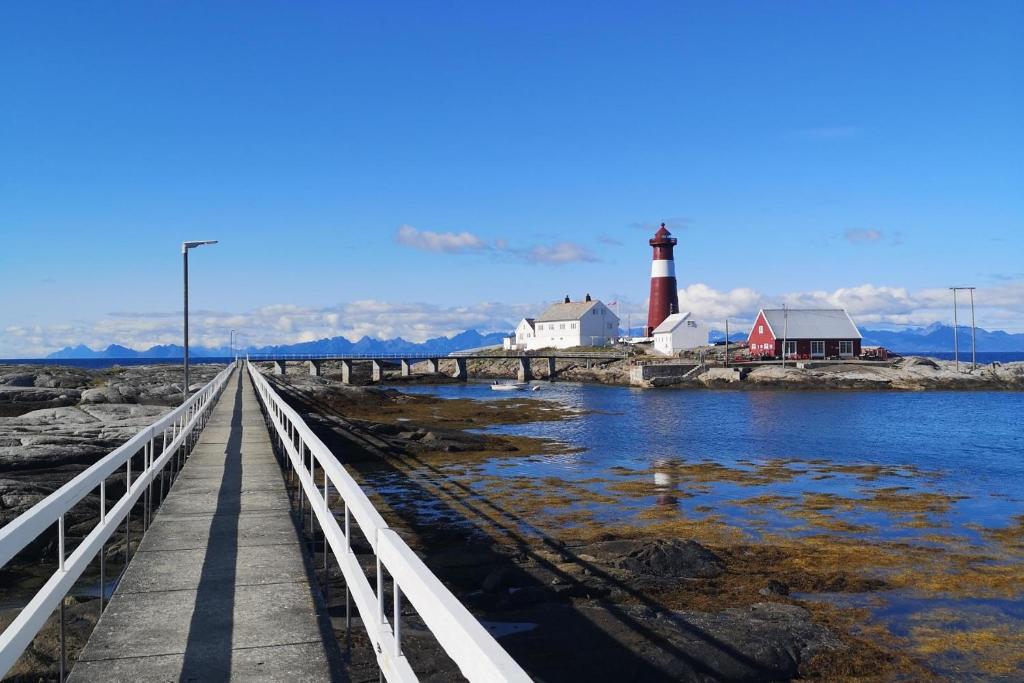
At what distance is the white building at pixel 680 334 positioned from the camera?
97625 millimetres

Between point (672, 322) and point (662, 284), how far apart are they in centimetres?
722

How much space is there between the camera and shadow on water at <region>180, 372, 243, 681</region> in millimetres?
5523

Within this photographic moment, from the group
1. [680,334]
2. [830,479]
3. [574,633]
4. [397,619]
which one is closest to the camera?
[397,619]

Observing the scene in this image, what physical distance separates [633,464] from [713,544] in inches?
528

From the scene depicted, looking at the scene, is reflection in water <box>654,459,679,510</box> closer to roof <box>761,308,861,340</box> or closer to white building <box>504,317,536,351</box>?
roof <box>761,308,861,340</box>

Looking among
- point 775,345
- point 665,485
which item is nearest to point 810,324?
point 775,345

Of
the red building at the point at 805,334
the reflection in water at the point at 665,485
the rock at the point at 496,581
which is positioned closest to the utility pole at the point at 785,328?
the red building at the point at 805,334

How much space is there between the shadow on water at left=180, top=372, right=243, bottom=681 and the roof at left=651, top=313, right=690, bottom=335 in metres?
89.0

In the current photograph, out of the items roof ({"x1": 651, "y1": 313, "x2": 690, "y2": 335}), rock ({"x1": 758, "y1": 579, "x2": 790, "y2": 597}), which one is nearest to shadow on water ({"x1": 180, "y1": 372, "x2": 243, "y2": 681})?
rock ({"x1": 758, "y1": 579, "x2": 790, "y2": 597})

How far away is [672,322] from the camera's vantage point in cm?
9844

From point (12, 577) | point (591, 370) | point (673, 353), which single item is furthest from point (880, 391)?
point (12, 577)

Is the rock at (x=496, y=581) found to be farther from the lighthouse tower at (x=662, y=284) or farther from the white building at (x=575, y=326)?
the white building at (x=575, y=326)

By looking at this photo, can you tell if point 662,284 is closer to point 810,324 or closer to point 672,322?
point 672,322

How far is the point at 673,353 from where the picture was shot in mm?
97688
